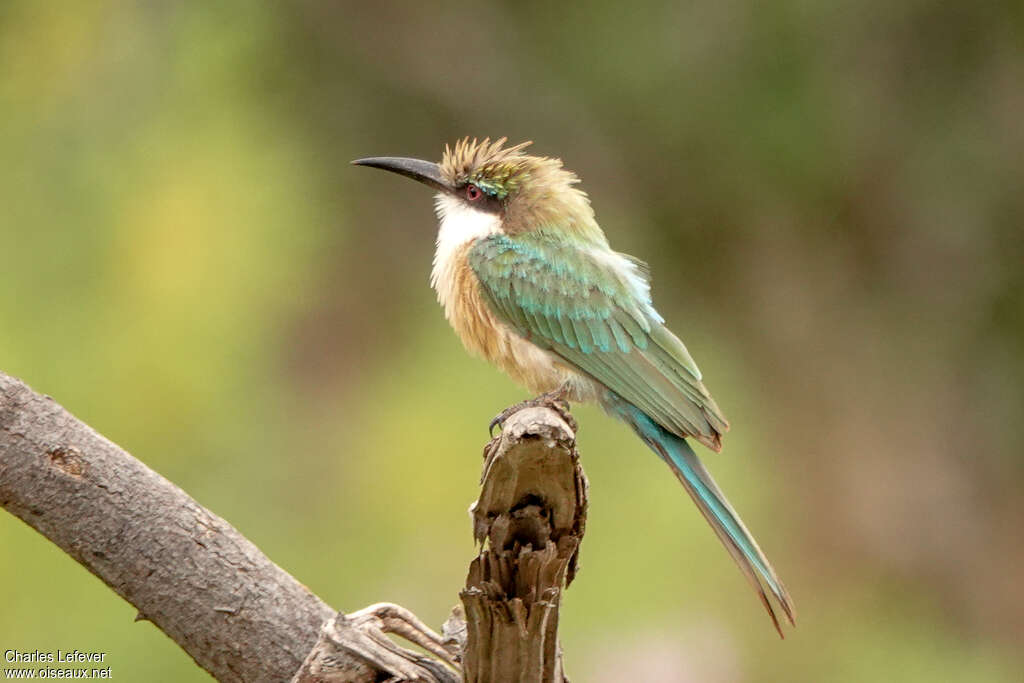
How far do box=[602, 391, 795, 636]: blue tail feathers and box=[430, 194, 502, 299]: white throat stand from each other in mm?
473

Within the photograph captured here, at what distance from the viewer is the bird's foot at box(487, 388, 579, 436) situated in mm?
2252

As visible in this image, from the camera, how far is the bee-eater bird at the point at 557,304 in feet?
8.95

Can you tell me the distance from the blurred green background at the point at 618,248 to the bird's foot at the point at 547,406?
146 centimetres

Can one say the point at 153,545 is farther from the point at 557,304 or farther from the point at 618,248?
the point at 618,248

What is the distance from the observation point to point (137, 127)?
4.86 meters

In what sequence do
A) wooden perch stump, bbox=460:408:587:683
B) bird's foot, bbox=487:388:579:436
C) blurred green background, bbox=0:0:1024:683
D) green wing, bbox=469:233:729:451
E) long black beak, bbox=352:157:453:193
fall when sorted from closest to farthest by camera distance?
wooden perch stump, bbox=460:408:587:683 < bird's foot, bbox=487:388:579:436 < green wing, bbox=469:233:729:451 < long black beak, bbox=352:157:453:193 < blurred green background, bbox=0:0:1024:683

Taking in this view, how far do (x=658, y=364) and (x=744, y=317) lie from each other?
344cm

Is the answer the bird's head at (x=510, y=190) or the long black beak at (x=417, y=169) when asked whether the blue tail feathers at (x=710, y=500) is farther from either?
the long black beak at (x=417, y=169)

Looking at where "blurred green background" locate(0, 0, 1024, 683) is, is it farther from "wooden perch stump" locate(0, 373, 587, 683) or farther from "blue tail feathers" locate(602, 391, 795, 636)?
"wooden perch stump" locate(0, 373, 587, 683)

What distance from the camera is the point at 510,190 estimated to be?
304cm

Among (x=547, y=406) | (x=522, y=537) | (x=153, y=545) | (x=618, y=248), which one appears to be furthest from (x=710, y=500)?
(x=618, y=248)

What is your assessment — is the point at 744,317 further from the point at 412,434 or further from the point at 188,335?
the point at 188,335

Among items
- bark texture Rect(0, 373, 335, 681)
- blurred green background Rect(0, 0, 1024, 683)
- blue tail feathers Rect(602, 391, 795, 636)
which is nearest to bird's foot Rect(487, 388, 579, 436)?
blue tail feathers Rect(602, 391, 795, 636)

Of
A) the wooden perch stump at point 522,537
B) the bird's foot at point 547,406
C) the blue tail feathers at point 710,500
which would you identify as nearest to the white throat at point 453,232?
the bird's foot at point 547,406
